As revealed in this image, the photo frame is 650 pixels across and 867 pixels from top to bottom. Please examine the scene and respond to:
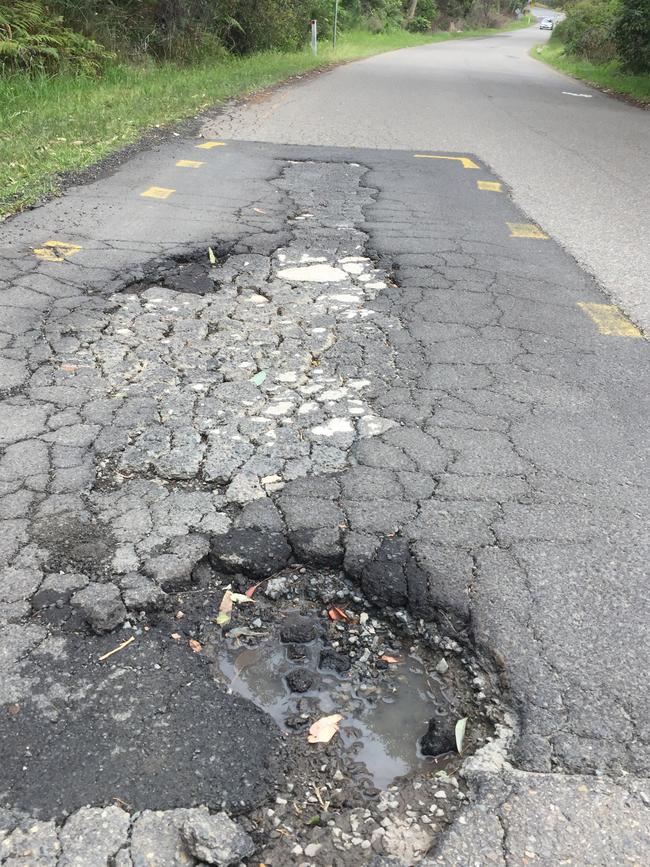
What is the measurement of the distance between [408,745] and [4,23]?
1153cm

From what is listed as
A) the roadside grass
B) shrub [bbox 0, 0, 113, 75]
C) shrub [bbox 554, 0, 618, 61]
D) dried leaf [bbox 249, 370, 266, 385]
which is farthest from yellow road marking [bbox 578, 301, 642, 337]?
shrub [bbox 554, 0, 618, 61]

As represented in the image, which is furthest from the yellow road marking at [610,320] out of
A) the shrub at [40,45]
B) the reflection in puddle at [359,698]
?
the shrub at [40,45]

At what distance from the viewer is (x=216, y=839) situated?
5.38 ft

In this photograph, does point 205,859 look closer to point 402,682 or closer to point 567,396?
point 402,682

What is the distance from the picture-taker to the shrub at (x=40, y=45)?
400 inches

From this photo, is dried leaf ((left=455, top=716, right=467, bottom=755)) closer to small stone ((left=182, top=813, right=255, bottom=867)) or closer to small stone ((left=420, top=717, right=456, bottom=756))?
small stone ((left=420, top=717, right=456, bottom=756))

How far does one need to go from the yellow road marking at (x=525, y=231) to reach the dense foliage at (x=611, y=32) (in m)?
14.2

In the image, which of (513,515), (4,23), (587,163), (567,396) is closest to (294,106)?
(4,23)

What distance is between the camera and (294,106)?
470 inches

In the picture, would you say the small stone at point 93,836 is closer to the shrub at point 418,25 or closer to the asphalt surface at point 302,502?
the asphalt surface at point 302,502

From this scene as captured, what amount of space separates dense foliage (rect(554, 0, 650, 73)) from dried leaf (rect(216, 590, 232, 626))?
62.6 feet

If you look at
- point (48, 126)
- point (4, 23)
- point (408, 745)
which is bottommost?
point (408, 745)

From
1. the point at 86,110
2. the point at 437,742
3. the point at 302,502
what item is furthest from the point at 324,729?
the point at 86,110

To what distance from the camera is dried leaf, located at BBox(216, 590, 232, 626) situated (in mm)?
2275
